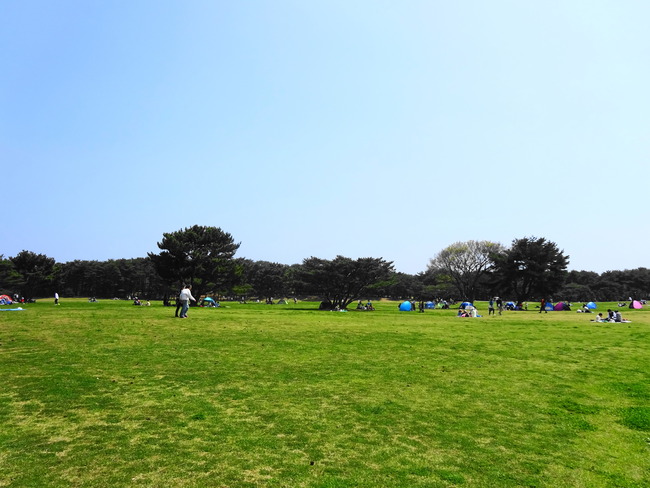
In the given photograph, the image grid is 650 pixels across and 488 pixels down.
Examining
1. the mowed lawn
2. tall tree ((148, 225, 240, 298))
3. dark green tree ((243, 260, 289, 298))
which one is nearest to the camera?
the mowed lawn

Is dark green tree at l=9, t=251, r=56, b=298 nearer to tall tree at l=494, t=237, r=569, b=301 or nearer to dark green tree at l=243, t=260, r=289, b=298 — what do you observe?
dark green tree at l=243, t=260, r=289, b=298

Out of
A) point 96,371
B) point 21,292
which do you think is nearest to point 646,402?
point 96,371

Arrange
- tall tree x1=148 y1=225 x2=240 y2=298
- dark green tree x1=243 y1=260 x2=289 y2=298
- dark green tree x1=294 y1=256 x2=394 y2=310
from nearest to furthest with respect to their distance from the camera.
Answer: dark green tree x1=294 y1=256 x2=394 y2=310 → tall tree x1=148 y1=225 x2=240 y2=298 → dark green tree x1=243 y1=260 x2=289 y2=298

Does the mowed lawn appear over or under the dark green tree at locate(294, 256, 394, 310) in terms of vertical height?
under

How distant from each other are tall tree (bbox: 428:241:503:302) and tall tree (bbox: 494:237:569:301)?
13.6 m

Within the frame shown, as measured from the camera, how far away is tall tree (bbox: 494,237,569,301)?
258ft

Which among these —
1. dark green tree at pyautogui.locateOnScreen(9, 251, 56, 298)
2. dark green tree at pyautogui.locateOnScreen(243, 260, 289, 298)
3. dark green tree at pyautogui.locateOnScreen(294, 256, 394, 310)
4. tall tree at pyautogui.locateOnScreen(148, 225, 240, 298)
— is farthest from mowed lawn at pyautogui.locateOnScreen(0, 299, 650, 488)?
dark green tree at pyautogui.locateOnScreen(243, 260, 289, 298)

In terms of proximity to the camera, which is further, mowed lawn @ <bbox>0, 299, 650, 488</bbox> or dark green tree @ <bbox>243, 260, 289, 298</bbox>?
dark green tree @ <bbox>243, 260, 289, 298</bbox>

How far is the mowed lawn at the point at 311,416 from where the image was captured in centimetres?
620

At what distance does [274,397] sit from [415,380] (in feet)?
14.9

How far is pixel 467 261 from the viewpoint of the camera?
324 feet

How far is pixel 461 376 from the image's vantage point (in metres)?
12.8

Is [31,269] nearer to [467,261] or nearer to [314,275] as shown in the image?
[314,275]

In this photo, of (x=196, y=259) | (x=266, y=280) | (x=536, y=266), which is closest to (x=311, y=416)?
(x=196, y=259)
